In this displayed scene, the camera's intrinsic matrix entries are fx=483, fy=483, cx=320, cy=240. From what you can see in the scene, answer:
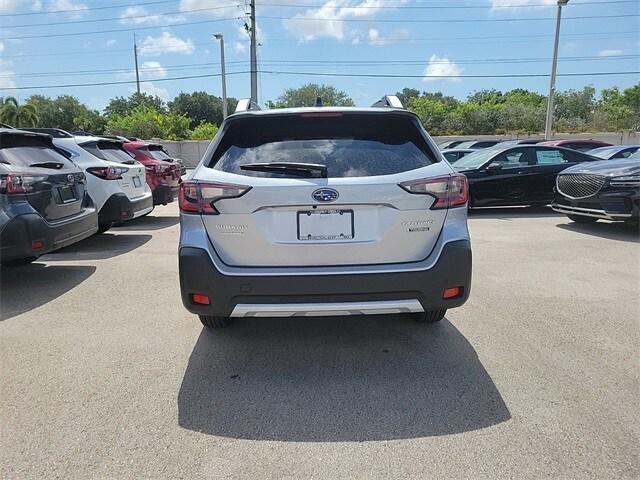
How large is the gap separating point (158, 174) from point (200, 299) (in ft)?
25.1

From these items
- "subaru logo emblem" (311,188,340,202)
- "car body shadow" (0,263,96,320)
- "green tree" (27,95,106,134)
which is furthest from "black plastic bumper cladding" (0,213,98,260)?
"green tree" (27,95,106,134)

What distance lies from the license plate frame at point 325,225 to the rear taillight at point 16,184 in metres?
3.41

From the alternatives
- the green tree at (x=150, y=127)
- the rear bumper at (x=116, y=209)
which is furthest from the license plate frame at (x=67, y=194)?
the green tree at (x=150, y=127)

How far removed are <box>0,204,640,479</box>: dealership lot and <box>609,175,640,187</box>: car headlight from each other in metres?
3.12

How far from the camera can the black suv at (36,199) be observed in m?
4.71

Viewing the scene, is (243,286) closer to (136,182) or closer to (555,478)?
(555,478)

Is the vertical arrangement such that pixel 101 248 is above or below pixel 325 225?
below

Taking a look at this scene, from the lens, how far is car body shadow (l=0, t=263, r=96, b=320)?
15.5 ft

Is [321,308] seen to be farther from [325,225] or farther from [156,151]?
[156,151]

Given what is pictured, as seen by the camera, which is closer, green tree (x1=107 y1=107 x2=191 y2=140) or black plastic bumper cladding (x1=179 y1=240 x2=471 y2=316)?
black plastic bumper cladding (x1=179 y1=240 x2=471 y2=316)

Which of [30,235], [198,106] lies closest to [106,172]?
[30,235]

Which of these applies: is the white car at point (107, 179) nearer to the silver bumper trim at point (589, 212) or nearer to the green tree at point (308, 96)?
the silver bumper trim at point (589, 212)

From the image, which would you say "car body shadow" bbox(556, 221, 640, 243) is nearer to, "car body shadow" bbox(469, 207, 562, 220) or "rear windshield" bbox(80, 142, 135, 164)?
"car body shadow" bbox(469, 207, 562, 220)

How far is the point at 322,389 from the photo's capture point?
9.98ft
